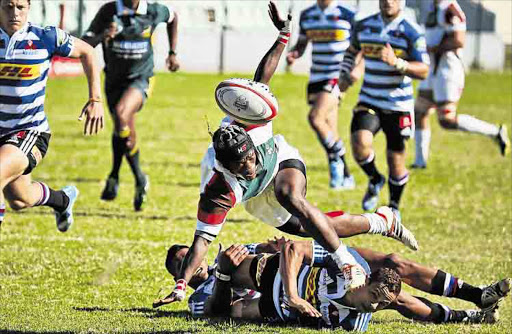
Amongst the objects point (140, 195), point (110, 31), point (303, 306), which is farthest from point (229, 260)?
point (110, 31)

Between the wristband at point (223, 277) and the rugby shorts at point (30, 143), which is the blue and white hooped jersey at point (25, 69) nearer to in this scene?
the rugby shorts at point (30, 143)

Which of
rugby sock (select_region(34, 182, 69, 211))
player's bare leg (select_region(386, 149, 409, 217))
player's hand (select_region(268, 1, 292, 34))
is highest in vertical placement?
player's hand (select_region(268, 1, 292, 34))

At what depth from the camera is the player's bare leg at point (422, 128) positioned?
589 inches

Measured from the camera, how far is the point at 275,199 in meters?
6.86

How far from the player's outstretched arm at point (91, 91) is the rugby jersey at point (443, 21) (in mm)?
6531

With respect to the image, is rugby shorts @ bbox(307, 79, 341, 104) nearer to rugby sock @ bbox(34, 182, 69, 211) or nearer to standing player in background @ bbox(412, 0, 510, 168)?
standing player in background @ bbox(412, 0, 510, 168)

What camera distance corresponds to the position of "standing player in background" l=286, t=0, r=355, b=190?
13.0 m

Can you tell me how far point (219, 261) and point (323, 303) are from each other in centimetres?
76

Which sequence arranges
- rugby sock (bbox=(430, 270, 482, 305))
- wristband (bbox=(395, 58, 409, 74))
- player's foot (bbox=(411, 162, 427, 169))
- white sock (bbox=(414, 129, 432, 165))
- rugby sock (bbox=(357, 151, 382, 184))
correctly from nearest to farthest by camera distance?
rugby sock (bbox=(430, 270, 482, 305)) < wristband (bbox=(395, 58, 409, 74)) < rugby sock (bbox=(357, 151, 382, 184)) < white sock (bbox=(414, 129, 432, 165)) < player's foot (bbox=(411, 162, 427, 169))

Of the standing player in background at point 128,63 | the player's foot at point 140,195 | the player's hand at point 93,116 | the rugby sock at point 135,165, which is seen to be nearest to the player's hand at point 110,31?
the standing player in background at point 128,63

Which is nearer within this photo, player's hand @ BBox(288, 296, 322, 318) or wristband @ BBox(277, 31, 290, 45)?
player's hand @ BBox(288, 296, 322, 318)

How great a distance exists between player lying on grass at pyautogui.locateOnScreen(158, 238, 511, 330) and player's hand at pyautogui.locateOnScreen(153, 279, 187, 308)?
0.73 metres

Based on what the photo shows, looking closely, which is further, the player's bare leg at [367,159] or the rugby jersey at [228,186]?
the player's bare leg at [367,159]

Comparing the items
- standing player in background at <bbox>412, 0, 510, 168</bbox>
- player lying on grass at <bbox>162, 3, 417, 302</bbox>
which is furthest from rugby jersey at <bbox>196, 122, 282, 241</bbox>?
standing player in background at <bbox>412, 0, 510, 168</bbox>
